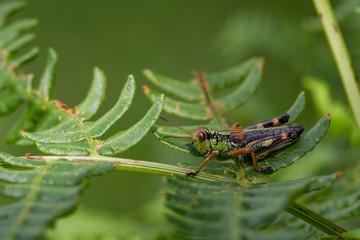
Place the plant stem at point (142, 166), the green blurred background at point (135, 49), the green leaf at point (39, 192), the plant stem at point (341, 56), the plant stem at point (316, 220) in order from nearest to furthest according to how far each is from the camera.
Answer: the green leaf at point (39, 192), the plant stem at point (316, 220), the plant stem at point (142, 166), the plant stem at point (341, 56), the green blurred background at point (135, 49)

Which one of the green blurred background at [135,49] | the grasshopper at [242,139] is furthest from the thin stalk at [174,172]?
the green blurred background at [135,49]

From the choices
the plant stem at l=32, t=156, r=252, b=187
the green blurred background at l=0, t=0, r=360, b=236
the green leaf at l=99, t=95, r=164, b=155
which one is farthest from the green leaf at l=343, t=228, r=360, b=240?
the green blurred background at l=0, t=0, r=360, b=236

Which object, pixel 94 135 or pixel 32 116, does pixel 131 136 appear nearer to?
pixel 94 135

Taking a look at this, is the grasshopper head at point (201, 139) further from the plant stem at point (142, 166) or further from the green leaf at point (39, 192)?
the green leaf at point (39, 192)

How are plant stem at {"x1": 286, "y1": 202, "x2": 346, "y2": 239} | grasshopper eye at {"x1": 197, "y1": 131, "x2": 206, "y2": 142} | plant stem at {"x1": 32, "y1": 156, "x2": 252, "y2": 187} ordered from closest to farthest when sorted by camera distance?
1. plant stem at {"x1": 286, "y1": 202, "x2": 346, "y2": 239}
2. plant stem at {"x1": 32, "y1": 156, "x2": 252, "y2": 187}
3. grasshopper eye at {"x1": 197, "y1": 131, "x2": 206, "y2": 142}

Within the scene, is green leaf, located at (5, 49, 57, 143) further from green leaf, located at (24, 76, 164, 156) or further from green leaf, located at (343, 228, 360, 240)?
green leaf, located at (343, 228, 360, 240)
